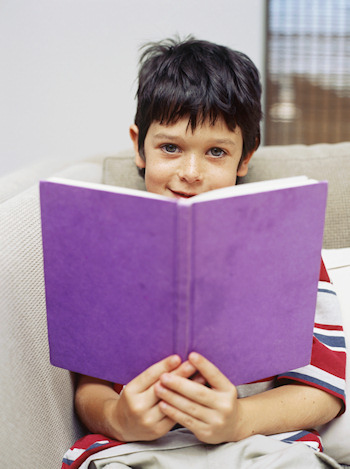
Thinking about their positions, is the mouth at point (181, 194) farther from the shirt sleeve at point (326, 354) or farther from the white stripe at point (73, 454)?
the white stripe at point (73, 454)

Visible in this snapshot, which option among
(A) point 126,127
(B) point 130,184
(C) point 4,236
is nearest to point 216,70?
(B) point 130,184

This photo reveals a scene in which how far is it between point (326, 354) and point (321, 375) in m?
0.04

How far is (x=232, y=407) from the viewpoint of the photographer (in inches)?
27.5

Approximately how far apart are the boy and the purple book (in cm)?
4

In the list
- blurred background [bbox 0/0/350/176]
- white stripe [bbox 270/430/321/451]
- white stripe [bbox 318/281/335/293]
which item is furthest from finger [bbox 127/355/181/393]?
blurred background [bbox 0/0/350/176]

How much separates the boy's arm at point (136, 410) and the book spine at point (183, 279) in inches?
1.1

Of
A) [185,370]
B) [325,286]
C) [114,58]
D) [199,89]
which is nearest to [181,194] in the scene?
[199,89]

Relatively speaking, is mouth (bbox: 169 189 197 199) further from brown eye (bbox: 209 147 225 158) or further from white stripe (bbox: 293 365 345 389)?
white stripe (bbox: 293 365 345 389)

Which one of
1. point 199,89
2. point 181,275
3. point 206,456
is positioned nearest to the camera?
point 181,275

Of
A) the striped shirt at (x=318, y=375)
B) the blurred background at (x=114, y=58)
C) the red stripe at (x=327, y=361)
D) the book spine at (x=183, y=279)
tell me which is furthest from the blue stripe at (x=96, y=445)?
the blurred background at (x=114, y=58)

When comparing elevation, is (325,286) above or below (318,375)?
above

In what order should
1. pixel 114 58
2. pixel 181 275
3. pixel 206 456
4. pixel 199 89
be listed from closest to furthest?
pixel 181 275, pixel 206 456, pixel 199 89, pixel 114 58

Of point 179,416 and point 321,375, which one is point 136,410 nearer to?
point 179,416

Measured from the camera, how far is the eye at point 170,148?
3.22ft
